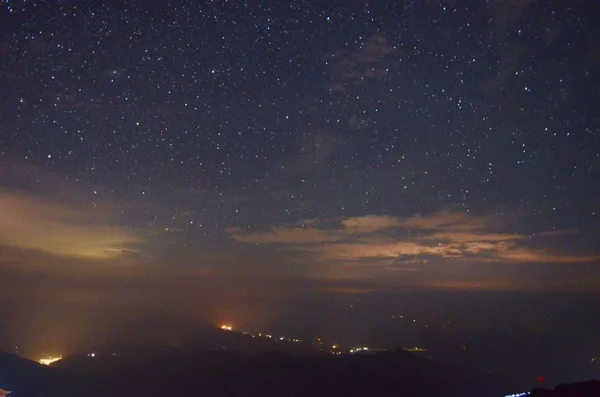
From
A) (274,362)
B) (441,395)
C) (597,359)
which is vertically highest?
(274,362)

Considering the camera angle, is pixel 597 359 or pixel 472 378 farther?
pixel 597 359

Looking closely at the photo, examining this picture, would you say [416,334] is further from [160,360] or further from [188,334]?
[160,360]

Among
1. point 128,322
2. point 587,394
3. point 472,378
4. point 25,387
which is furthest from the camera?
point 128,322

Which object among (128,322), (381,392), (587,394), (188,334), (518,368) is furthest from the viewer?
(128,322)

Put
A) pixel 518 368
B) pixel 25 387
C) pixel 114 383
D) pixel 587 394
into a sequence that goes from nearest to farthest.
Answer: pixel 587 394, pixel 25 387, pixel 114 383, pixel 518 368

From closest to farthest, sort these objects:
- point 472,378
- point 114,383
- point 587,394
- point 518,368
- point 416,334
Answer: point 587,394, point 114,383, point 472,378, point 518,368, point 416,334

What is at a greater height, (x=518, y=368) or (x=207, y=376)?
(x=207, y=376)

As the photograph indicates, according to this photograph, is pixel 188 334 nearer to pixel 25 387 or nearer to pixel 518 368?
pixel 25 387

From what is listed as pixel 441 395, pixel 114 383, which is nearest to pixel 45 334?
pixel 114 383

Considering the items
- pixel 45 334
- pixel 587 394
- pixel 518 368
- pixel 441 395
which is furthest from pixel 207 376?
pixel 518 368
